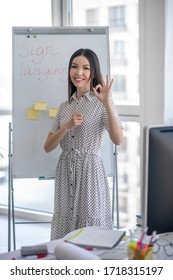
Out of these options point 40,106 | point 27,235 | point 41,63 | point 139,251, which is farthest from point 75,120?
point 27,235

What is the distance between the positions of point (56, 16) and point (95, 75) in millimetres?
1479

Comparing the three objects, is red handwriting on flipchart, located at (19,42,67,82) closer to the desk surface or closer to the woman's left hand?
the woman's left hand

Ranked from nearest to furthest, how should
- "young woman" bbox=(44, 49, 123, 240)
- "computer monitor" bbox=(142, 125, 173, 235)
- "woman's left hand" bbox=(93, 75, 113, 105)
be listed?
"computer monitor" bbox=(142, 125, 173, 235) < "woman's left hand" bbox=(93, 75, 113, 105) < "young woman" bbox=(44, 49, 123, 240)

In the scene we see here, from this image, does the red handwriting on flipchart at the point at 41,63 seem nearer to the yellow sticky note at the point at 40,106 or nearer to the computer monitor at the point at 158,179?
the yellow sticky note at the point at 40,106

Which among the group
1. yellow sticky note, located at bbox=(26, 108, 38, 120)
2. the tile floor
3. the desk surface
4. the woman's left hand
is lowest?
the tile floor

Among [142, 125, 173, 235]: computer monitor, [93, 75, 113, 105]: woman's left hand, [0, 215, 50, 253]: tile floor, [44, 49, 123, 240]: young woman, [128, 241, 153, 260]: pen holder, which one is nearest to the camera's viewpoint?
[128, 241, 153, 260]: pen holder

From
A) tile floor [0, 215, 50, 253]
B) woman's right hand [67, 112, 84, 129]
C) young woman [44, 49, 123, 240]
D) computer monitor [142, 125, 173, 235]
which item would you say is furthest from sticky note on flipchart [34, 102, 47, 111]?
computer monitor [142, 125, 173, 235]

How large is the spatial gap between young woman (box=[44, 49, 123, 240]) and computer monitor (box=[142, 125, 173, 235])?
1.08m

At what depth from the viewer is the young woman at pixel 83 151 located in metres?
2.83

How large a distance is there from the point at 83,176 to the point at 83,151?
0.14 meters

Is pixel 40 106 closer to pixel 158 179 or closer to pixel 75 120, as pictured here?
pixel 75 120

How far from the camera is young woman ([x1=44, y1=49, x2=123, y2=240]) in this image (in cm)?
283

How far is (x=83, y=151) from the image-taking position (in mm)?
2836
